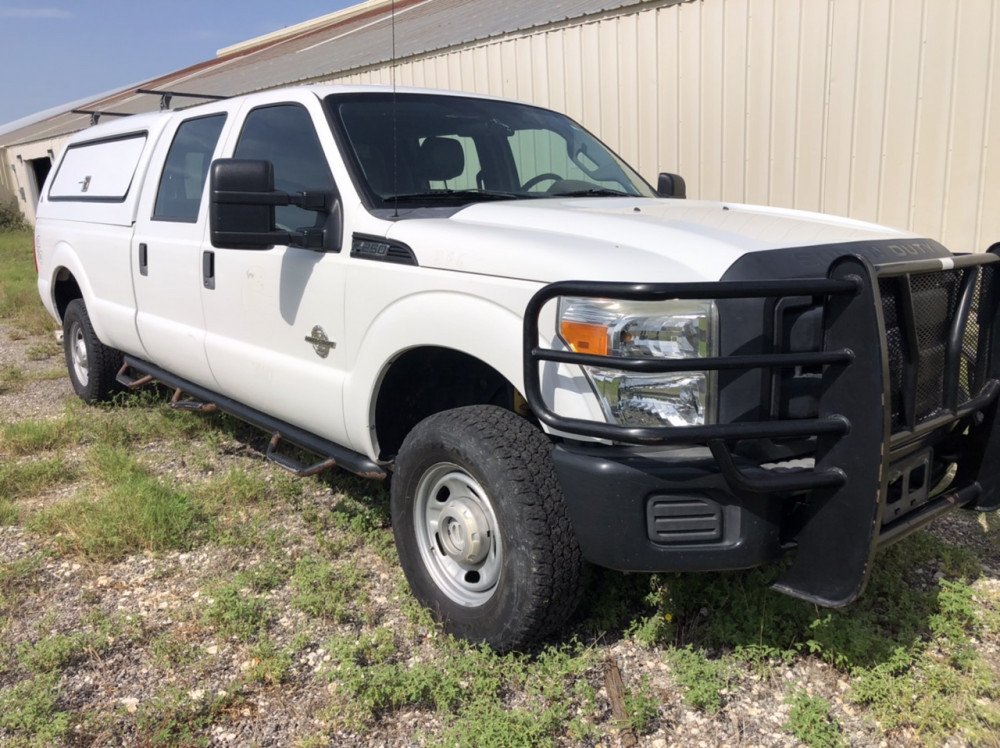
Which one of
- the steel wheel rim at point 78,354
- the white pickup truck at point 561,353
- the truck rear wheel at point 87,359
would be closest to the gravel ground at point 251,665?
the white pickup truck at point 561,353

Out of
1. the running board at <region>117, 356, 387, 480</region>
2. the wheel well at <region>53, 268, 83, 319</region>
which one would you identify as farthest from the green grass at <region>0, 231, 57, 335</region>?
the running board at <region>117, 356, 387, 480</region>

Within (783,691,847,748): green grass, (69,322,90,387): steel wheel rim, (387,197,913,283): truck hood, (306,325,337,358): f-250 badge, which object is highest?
(387,197,913,283): truck hood

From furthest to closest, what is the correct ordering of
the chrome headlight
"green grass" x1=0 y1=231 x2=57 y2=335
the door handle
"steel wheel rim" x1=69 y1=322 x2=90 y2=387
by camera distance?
"green grass" x1=0 y1=231 x2=57 y2=335, "steel wheel rim" x1=69 y1=322 x2=90 y2=387, the door handle, the chrome headlight

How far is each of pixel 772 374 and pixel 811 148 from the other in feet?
15.7

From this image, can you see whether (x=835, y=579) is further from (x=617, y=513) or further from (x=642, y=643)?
(x=642, y=643)

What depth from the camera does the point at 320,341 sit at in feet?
11.5

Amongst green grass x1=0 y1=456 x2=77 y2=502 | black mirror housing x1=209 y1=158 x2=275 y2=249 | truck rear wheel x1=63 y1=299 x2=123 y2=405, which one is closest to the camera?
black mirror housing x1=209 y1=158 x2=275 y2=249

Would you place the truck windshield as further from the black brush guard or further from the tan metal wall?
the tan metal wall

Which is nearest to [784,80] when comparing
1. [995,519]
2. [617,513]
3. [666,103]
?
[666,103]

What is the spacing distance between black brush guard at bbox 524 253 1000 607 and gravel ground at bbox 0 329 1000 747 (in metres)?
0.53

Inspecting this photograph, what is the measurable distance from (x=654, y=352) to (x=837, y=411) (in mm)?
525

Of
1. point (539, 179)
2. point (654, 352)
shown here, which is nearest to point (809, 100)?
point (539, 179)

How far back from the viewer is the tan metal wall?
228 inches

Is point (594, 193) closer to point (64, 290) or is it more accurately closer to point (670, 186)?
point (670, 186)
